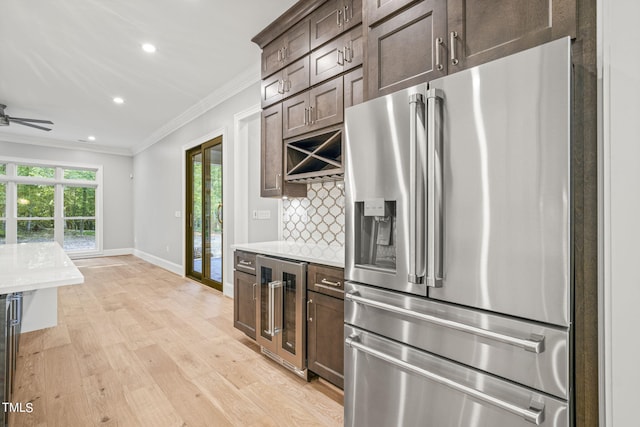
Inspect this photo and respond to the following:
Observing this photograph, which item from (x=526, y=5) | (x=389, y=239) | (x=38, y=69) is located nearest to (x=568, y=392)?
(x=389, y=239)

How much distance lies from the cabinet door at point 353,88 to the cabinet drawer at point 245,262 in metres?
1.44

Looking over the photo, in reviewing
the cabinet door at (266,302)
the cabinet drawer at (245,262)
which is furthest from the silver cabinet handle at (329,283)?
the cabinet drawer at (245,262)

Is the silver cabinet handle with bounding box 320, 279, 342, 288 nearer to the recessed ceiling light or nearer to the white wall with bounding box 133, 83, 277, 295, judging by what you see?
the white wall with bounding box 133, 83, 277, 295

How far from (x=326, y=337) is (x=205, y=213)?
12.6 feet

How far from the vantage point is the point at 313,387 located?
2.14 metres

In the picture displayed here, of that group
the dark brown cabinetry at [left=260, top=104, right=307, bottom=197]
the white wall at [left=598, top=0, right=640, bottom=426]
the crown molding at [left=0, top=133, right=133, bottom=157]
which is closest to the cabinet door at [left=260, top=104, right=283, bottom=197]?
the dark brown cabinetry at [left=260, top=104, right=307, bottom=197]

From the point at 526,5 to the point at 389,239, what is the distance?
106 centimetres

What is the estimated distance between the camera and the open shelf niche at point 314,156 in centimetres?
237

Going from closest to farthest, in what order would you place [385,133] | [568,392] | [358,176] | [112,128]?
[568,392] → [385,133] → [358,176] → [112,128]

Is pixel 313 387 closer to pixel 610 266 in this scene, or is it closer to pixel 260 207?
pixel 610 266

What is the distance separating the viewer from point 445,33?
141 cm

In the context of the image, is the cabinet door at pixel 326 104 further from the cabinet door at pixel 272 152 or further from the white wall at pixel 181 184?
the white wall at pixel 181 184

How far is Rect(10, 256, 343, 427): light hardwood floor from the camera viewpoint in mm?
1851

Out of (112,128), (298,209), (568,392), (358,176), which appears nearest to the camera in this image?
(568,392)
